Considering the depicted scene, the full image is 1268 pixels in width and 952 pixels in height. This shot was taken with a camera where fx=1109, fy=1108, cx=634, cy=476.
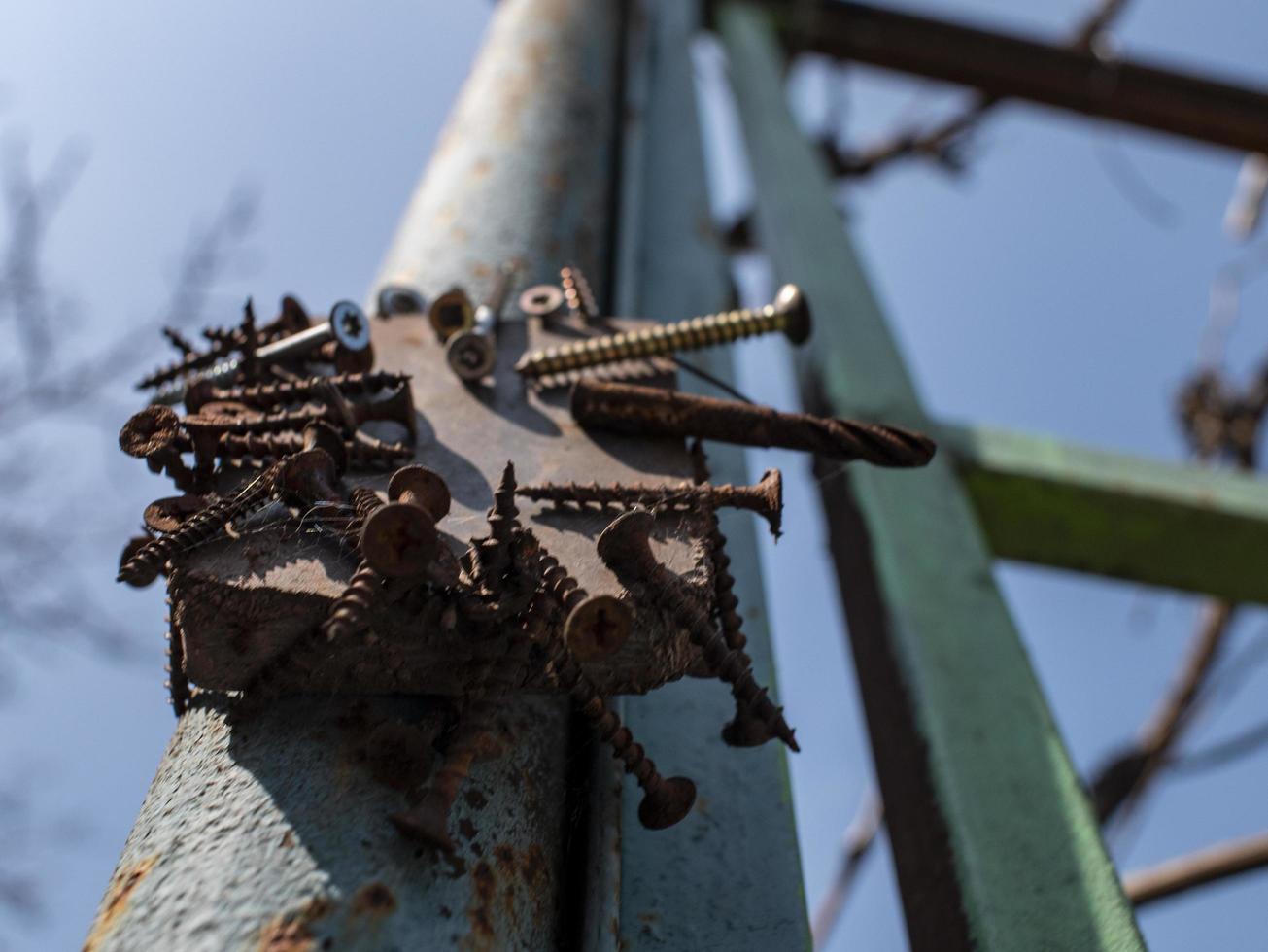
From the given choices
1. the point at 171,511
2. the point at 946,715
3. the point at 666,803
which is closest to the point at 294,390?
the point at 171,511

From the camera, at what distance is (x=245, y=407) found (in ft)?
3.70

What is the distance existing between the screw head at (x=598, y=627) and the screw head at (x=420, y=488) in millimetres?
165

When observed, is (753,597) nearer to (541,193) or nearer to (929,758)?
(929,758)

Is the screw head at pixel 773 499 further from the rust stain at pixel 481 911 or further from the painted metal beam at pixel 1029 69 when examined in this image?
the painted metal beam at pixel 1029 69

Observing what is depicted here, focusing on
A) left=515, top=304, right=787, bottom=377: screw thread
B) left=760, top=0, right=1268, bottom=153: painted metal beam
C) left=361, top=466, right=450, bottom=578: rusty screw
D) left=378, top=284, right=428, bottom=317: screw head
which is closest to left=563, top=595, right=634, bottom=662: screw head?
left=361, top=466, right=450, bottom=578: rusty screw

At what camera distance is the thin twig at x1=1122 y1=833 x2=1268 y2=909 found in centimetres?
286

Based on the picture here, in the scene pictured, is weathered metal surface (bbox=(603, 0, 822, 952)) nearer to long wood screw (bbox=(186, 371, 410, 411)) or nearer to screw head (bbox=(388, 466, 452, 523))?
screw head (bbox=(388, 466, 452, 523))

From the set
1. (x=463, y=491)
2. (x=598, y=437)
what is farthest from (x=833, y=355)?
(x=463, y=491)

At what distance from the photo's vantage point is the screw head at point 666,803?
2.98 feet

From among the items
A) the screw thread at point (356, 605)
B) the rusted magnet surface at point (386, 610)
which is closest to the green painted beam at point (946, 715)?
the rusted magnet surface at point (386, 610)

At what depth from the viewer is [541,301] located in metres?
1.40

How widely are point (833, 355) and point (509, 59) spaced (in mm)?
927

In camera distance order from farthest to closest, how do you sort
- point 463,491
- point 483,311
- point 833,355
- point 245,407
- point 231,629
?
point 833,355
point 483,311
point 245,407
point 463,491
point 231,629

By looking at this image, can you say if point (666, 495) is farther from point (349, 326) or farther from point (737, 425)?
point (349, 326)
